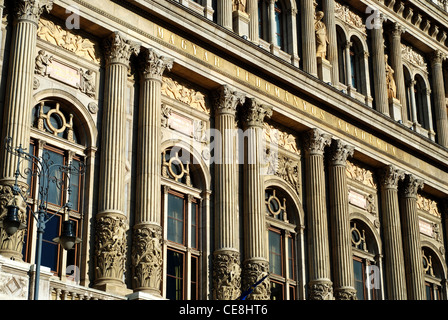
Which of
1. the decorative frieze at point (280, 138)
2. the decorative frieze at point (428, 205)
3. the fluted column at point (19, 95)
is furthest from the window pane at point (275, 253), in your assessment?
the fluted column at point (19, 95)

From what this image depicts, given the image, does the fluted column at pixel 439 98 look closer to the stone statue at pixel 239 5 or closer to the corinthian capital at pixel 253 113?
the stone statue at pixel 239 5

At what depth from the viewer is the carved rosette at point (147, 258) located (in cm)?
2617

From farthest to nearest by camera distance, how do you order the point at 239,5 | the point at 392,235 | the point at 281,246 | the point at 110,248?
the point at 392,235
the point at 239,5
the point at 281,246
the point at 110,248

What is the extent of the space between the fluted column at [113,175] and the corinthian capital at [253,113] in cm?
476

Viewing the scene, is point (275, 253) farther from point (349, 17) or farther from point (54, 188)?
point (349, 17)

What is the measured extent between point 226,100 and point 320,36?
707 centimetres

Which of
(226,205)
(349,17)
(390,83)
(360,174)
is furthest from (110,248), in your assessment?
(390,83)

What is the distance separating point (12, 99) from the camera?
25109 millimetres

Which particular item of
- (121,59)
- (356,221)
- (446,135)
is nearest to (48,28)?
(121,59)

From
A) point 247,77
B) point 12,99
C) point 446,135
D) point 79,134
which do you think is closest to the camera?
point 12,99

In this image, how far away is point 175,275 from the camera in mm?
28469

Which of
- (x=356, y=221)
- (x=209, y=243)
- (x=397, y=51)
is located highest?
(x=397, y=51)

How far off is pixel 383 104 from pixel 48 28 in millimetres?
15730
